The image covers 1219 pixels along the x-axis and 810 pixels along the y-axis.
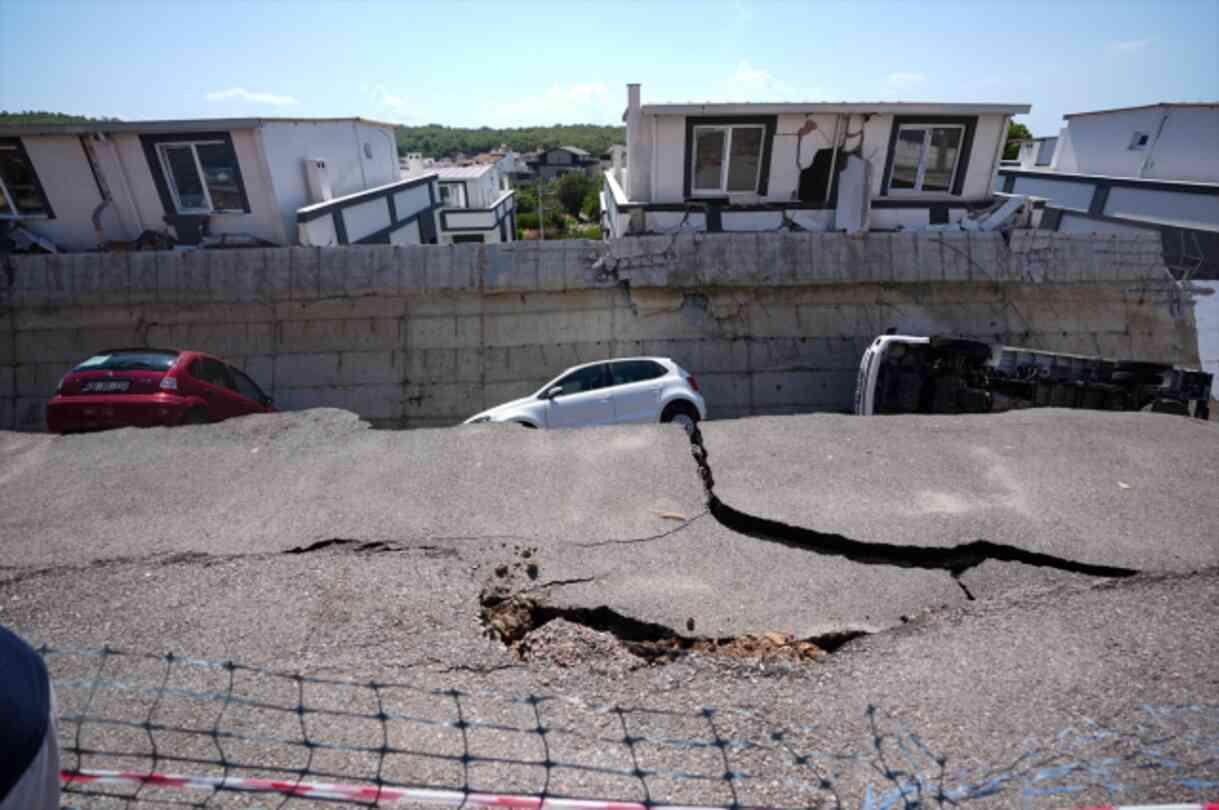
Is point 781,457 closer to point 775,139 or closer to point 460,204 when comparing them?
point 775,139

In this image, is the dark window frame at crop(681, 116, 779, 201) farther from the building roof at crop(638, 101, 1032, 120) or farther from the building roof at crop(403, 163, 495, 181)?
the building roof at crop(403, 163, 495, 181)

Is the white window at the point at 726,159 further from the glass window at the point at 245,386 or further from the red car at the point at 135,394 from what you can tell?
the red car at the point at 135,394

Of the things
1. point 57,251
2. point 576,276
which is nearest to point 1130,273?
point 576,276

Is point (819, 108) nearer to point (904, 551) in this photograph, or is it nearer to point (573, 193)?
point (904, 551)

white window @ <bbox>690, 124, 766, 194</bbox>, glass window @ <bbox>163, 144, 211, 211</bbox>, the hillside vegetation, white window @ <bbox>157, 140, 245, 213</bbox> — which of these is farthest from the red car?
the hillside vegetation

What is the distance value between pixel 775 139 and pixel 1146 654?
13.5 m

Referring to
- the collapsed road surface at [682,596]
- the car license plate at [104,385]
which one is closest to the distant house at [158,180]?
the car license plate at [104,385]

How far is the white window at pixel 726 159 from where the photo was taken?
44.9 feet

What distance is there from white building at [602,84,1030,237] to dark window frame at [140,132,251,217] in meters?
10.1

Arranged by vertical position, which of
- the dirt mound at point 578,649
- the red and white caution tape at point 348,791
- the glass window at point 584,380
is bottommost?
the red and white caution tape at point 348,791

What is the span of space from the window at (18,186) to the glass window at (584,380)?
16.3 meters

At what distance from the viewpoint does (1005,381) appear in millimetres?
7785

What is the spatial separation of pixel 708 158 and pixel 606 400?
878cm

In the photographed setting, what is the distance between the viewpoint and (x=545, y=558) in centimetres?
367
